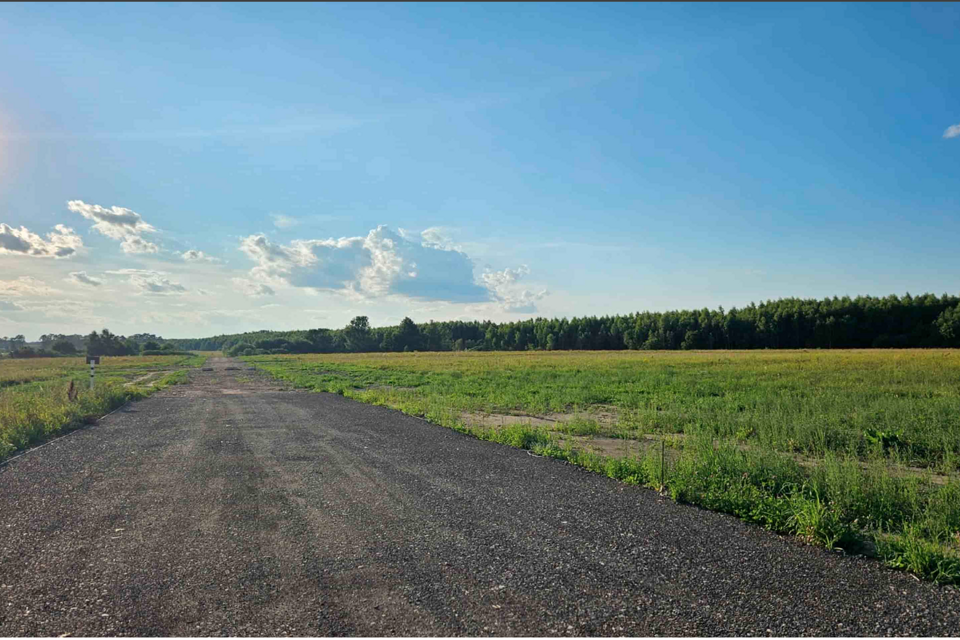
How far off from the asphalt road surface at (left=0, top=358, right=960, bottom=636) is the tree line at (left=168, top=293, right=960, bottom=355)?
99035 millimetres

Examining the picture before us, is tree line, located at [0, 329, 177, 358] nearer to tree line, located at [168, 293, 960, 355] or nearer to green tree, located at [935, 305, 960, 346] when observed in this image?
tree line, located at [168, 293, 960, 355]

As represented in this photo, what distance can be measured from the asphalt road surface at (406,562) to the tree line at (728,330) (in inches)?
3899

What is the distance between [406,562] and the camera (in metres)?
5.37

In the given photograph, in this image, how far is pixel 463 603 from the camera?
4.52 meters

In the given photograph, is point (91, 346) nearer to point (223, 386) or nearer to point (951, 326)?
point (223, 386)

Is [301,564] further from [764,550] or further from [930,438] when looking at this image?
[930,438]

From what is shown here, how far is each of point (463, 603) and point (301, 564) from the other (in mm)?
1722

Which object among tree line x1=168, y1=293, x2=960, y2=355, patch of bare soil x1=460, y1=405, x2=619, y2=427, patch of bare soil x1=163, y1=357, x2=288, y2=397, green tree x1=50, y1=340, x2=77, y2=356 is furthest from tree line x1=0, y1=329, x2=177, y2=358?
patch of bare soil x1=460, y1=405, x2=619, y2=427

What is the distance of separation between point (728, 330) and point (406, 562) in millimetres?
110099

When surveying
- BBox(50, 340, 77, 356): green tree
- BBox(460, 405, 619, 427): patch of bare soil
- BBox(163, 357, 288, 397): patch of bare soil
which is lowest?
BBox(460, 405, 619, 427): patch of bare soil

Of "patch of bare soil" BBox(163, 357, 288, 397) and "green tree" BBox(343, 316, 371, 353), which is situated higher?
"green tree" BBox(343, 316, 371, 353)

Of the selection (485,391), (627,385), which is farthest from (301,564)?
(627,385)

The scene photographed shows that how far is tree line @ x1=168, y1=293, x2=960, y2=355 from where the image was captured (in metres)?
88.6

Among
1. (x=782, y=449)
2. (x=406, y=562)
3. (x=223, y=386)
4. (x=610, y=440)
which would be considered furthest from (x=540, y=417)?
(x=223, y=386)
